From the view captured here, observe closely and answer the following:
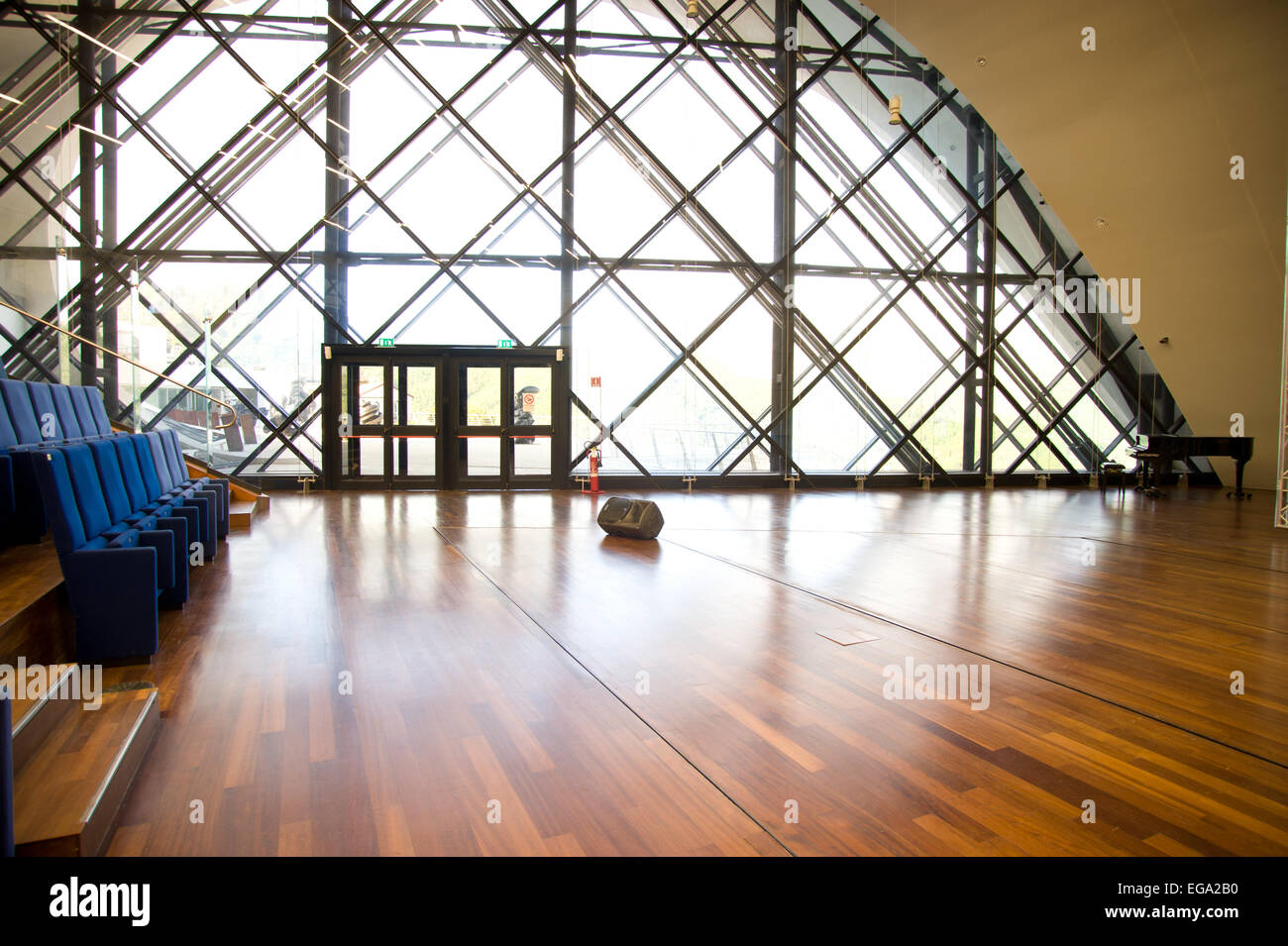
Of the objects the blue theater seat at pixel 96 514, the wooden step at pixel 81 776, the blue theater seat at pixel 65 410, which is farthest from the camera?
the blue theater seat at pixel 65 410

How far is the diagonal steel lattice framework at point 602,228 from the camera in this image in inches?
441

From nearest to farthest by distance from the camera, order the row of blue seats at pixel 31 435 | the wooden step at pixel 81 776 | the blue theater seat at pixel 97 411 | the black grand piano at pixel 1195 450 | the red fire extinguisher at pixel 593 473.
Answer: the wooden step at pixel 81 776 → the row of blue seats at pixel 31 435 → the blue theater seat at pixel 97 411 → the red fire extinguisher at pixel 593 473 → the black grand piano at pixel 1195 450

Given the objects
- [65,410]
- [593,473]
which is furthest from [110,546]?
[593,473]

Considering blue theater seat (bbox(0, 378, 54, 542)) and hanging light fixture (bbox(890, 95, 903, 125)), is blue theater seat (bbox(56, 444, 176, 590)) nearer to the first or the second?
blue theater seat (bbox(0, 378, 54, 542))

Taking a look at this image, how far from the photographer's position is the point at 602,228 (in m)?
12.4

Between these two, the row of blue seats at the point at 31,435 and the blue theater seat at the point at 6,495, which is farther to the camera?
the row of blue seats at the point at 31,435

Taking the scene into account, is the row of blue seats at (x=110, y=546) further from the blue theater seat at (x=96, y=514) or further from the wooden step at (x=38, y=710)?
the wooden step at (x=38, y=710)

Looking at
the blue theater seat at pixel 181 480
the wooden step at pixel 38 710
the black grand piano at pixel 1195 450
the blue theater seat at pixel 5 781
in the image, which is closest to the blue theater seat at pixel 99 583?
the wooden step at pixel 38 710

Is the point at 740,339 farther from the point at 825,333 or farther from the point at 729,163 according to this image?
the point at 729,163

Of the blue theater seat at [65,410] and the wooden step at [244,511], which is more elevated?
the blue theater seat at [65,410]

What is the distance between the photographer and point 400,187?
38.9 ft

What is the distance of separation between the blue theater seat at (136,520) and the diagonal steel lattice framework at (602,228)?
729cm
